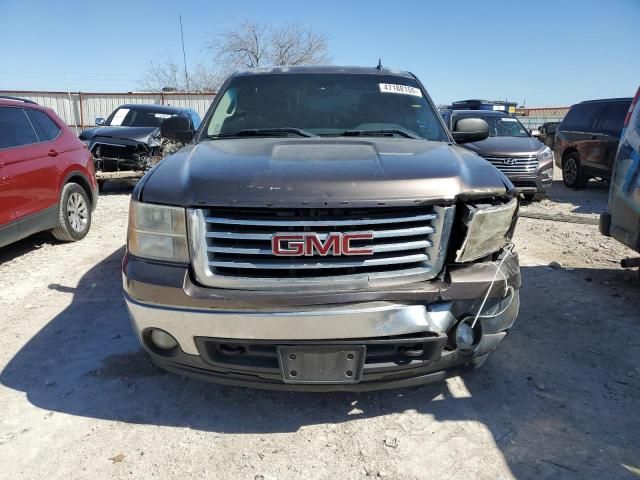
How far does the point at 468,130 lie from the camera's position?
3893mm

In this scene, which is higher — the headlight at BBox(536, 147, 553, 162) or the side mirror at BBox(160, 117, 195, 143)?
the side mirror at BBox(160, 117, 195, 143)

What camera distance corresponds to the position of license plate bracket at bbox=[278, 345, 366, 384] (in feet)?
7.28

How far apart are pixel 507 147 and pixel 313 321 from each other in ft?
27.2

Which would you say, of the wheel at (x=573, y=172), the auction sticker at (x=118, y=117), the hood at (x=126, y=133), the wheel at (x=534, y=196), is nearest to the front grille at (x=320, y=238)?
the hood at (x=126, y=133)

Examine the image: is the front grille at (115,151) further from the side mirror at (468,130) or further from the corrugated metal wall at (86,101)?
the corrugated metal wall at (86,101)

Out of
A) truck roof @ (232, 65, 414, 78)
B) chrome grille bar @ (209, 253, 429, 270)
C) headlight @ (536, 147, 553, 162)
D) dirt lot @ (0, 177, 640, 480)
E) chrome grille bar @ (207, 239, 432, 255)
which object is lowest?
dirt lot @ (0, 177, 640, 480)

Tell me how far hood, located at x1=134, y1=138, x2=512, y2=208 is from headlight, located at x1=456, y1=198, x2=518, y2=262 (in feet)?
0.31

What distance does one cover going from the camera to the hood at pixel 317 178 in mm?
2197

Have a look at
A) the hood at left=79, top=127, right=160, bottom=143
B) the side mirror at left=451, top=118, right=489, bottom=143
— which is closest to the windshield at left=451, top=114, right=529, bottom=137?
the hood at left=79, top=127, right=160, bottom=143

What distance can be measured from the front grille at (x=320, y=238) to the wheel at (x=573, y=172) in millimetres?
10068

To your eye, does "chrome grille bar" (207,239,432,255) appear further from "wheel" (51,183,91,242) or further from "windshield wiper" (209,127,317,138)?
"wheel" (51,183,91,242)

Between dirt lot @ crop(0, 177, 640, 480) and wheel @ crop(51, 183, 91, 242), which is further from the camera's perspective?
wheel @ crop(51, 183, 91, 242)

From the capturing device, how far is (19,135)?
533 cm

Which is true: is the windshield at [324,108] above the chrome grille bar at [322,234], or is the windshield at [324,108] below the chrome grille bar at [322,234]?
above
